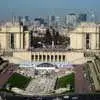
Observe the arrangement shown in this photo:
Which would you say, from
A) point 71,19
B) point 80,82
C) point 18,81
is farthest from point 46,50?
point 71,19

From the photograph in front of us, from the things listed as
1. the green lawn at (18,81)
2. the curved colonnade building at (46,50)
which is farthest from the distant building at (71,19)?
the green lawn at (18,81)

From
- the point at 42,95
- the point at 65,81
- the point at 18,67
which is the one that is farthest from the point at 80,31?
the point at 42,95

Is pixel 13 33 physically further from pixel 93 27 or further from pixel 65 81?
pixel 65 81

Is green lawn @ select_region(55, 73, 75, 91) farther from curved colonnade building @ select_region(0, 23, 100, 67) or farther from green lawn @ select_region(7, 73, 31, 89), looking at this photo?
curved colonnade building @ select_region(0, 23, 100, 67)

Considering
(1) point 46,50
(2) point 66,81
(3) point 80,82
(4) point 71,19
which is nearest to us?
(3) point 80,82

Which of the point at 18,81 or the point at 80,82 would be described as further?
the point at 18,81

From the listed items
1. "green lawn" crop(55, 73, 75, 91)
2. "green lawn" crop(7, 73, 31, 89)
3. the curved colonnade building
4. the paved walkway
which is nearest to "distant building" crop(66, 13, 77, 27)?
the curved colonnade building

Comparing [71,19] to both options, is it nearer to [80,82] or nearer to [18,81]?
[18,81]

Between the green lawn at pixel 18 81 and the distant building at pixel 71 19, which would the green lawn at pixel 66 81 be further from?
the distant building at pixel 71 19
